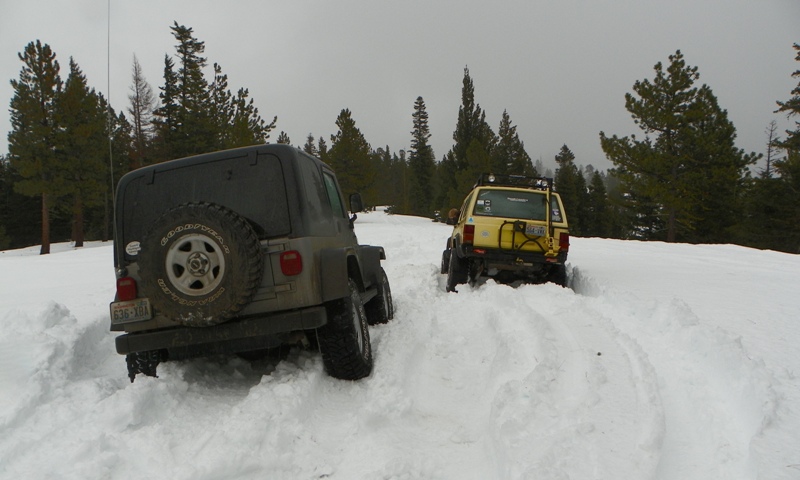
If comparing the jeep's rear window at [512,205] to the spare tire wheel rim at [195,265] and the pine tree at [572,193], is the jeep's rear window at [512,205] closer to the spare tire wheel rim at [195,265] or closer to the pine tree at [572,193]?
the spare tire wheel rim at [195,265]

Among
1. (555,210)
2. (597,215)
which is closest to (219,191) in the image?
(555,210)

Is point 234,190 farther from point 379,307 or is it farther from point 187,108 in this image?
point 187,108

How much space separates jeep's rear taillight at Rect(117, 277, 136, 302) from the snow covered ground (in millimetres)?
656

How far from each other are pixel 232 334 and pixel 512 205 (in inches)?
237

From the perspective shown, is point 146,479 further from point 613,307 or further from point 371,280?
point 613,307

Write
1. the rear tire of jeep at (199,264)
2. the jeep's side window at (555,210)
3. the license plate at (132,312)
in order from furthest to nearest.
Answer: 1. the jeep's side window at (555,210)
2. the license plate at (132,312)
3. the rear tire of jeep at (199,264)

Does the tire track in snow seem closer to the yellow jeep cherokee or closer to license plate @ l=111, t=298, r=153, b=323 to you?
the yellow jeep cherokee

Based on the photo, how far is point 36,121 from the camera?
2823 cm

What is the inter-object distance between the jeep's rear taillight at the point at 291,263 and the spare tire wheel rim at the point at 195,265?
434 mm

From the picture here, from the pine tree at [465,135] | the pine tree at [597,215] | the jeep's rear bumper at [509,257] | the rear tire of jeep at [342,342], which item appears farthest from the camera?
the pine tree at [597,215]

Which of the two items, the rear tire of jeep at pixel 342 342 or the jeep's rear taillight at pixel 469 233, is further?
the jeep's rear taillight at pixel 469 233

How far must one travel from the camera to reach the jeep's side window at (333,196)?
199 inches

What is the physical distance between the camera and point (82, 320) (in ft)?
17.2

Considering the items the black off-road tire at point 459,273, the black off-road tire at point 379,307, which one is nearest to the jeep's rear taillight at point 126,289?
the black off-road tire at point 379,307
